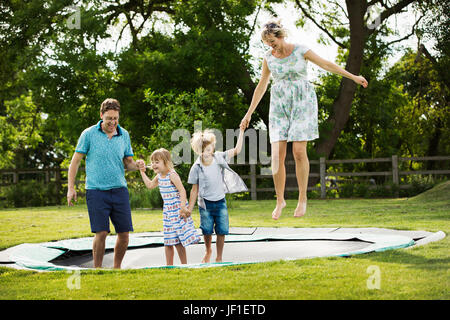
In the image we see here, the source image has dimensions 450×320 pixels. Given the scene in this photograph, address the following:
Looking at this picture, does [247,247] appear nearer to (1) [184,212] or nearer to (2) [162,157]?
(1) [184,212]

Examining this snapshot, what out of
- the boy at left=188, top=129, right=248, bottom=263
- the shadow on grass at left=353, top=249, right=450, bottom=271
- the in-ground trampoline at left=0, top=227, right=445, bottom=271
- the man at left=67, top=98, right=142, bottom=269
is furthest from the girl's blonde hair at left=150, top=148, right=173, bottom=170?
the shadow on grass at left=353, top=249, right=450, bottom=271

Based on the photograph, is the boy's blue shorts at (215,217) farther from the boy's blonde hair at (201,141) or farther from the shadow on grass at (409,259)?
the shadow on grass at (409,259)

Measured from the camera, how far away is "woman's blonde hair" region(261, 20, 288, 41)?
4062 mm

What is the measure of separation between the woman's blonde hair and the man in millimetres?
1342

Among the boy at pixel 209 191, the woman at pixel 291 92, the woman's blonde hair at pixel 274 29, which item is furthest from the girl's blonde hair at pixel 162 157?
the woman's blonde hair at pixel 274 29

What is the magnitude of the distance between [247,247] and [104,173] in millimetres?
2119

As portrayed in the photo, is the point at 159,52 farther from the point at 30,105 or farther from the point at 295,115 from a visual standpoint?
the point at 295,115

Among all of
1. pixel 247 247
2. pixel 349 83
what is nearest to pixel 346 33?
pixel 349 83

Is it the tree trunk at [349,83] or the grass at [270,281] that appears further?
the tree trunk at [349,83]

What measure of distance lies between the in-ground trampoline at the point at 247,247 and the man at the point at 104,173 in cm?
50

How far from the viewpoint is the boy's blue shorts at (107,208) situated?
448 cm

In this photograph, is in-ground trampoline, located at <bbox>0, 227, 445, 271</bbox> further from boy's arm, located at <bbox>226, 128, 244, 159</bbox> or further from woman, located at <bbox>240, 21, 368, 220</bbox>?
woman, located at <bbox>240, 21, 368, 220</bbox>

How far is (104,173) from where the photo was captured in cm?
450

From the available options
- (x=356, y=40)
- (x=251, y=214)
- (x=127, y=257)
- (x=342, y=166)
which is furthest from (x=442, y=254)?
(x=342, y=166)
